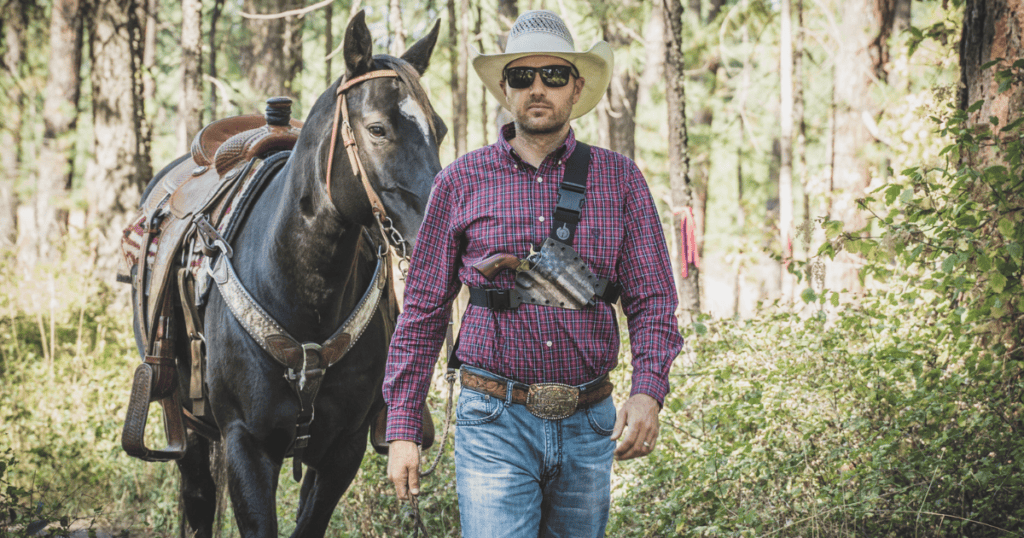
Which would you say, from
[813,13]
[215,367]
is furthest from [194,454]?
[813,13]

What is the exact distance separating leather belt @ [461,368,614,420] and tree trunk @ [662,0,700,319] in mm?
6857

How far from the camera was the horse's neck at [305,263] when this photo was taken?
3.37 m

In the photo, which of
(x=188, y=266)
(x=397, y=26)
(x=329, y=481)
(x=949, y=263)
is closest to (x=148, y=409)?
(x=188, y=266)

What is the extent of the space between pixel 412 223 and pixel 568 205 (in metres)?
0.78

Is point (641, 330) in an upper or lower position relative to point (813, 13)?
lower

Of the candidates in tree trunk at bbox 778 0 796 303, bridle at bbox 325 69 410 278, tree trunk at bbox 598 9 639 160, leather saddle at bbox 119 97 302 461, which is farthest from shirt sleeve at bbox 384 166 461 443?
tree trunk at bbox 778 0 796 303

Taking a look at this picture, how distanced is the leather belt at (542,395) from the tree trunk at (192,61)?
8088mm

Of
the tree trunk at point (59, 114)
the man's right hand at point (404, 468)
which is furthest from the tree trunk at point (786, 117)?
the man's right hand at point (404, 468)

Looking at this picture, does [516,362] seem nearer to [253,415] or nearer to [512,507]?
[512,507]

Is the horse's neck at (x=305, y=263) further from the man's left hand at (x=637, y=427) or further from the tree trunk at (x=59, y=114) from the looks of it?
the tree trunk at (x=59, y=114)

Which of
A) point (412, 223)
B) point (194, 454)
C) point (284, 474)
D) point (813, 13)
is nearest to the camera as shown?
point (412, 223)

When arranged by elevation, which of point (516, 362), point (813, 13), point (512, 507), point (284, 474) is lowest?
point (284, 474)

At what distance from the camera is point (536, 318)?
93.4 inches

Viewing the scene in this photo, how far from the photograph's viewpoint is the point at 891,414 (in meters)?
4.40
